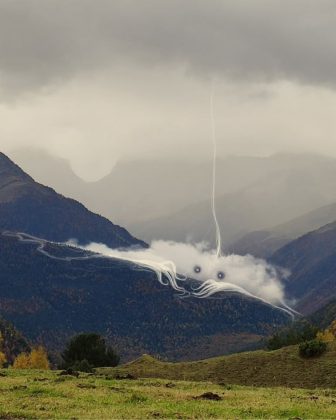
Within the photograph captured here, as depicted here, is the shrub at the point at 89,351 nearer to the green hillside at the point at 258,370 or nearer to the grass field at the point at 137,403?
the green hillside at the point at 258,370

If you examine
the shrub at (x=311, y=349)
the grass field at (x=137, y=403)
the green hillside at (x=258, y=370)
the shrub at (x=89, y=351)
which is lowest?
the grass field at (x=137, y=403)

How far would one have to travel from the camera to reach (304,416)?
106 ft

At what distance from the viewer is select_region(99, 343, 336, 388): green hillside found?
5907 centimetres

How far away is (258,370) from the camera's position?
209 ft

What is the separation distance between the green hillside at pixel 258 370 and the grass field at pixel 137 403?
1105cm

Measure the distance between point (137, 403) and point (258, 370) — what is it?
97.4 ft

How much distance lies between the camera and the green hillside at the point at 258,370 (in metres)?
59.1

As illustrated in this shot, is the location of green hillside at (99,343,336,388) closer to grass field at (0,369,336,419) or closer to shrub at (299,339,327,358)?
shrub at (299,339,327,358)

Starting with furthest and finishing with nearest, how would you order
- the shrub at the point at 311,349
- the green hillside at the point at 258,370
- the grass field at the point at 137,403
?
1. the shrub at the point at 311,349
2. the green hillside at the point at 258,370
3. the grass field at the point at 137,403

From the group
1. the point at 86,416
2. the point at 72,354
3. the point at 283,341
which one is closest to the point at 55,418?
the point at 86,416

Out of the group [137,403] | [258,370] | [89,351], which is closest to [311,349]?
[258,370]

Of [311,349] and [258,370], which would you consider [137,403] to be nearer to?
[258,370]

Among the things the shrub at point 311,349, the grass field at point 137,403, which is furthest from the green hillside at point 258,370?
the grass field at point 137,403

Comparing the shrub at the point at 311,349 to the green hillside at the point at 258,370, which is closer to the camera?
the green hillside at the point at 258,370
